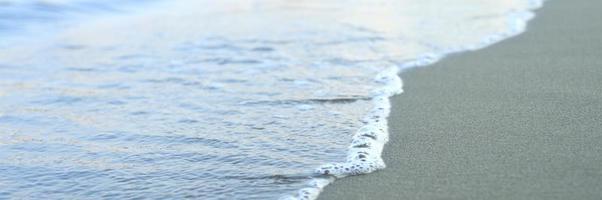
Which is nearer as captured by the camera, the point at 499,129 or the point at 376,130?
the point at 499,129

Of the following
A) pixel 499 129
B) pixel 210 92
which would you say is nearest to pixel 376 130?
pixel 499 129

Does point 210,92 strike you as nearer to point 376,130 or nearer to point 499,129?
point 376,130

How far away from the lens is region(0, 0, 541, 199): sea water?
2.92 meters

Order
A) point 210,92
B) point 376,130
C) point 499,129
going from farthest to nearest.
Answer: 1. point 210,92
2. point 376,130
3. point 499,129

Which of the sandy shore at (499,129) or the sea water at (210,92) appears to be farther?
the sea water at (210,92)

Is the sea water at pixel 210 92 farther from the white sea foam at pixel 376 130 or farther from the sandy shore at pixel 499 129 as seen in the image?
the sandy shore at pixel 499 129

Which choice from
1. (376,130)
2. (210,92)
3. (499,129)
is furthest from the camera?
(210,92)

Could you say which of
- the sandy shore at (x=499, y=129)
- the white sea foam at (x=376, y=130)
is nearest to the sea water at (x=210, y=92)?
the white sea foam at (x=376, y=130)

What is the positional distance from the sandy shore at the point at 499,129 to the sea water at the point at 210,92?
5.7 inches

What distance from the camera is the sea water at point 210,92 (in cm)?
292

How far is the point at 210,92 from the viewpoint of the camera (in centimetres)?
428

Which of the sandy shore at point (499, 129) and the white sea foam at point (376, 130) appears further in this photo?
the white sea foam at point (376, 130)

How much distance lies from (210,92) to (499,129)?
169cm

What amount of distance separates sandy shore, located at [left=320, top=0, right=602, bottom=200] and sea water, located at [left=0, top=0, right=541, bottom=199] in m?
0.14
